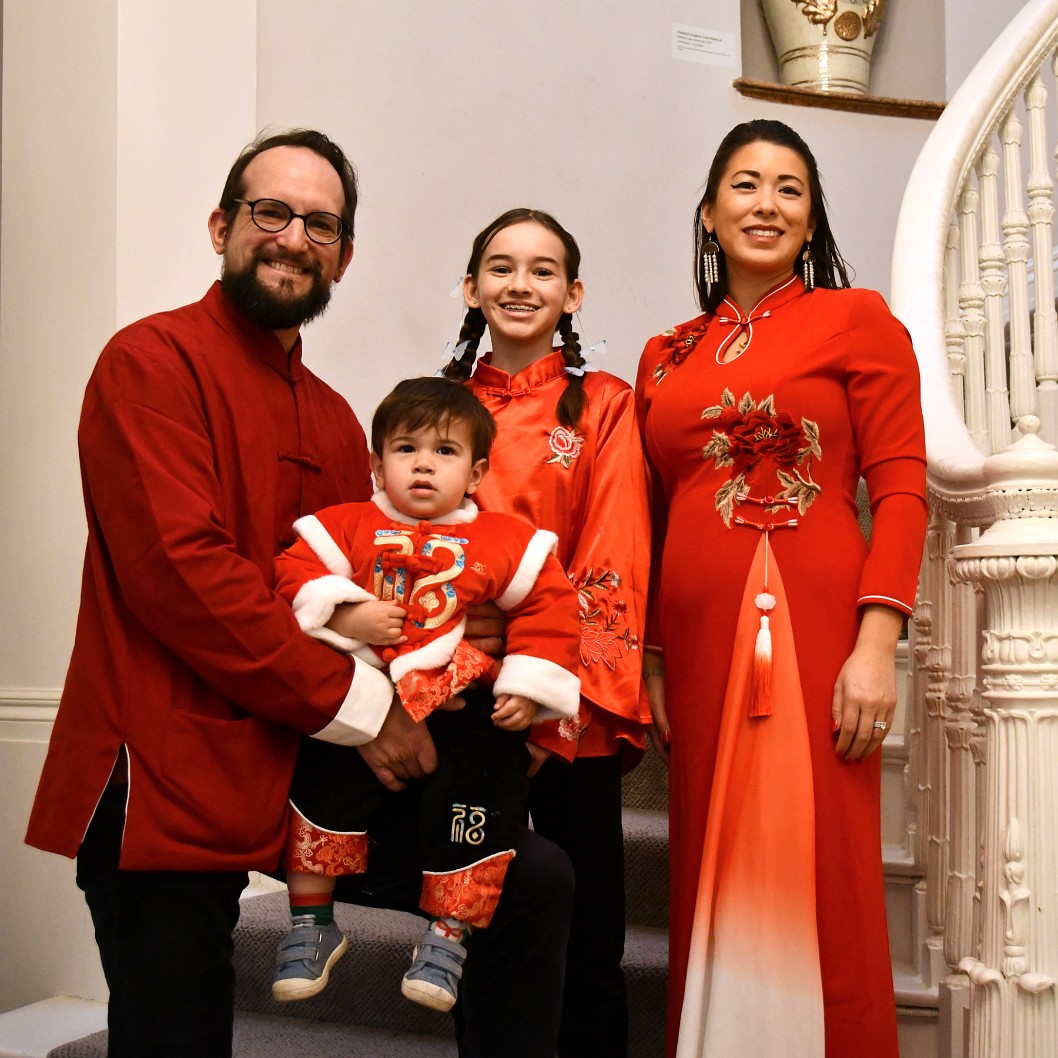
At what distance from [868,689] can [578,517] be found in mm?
523

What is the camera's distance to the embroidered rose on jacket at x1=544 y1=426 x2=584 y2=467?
6.20ft

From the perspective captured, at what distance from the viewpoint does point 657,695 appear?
1.92 meters

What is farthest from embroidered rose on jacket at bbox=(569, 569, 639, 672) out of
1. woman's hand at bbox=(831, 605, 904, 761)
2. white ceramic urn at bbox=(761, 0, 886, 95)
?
white ceramic urn at bbox=(761, 0, 886, 95)

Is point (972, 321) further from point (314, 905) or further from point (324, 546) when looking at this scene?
point (314, 905)

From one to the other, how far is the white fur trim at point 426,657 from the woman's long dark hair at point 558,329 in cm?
54

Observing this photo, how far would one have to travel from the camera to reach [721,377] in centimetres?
183

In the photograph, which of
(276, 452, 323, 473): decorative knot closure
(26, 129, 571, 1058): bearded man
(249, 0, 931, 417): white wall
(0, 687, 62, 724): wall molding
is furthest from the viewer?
(249, 0, 931, 417): white wall

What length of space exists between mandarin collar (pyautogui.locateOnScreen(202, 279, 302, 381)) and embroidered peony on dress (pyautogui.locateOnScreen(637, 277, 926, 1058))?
1.96 ft

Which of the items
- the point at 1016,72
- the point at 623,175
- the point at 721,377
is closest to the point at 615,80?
the point at 623,175

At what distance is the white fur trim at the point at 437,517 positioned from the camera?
5.24 feet

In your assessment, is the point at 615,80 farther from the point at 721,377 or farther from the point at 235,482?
the point at 235,482

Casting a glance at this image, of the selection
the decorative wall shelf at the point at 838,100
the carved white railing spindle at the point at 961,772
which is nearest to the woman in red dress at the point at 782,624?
the carved white railing spindle at the point at 961,772

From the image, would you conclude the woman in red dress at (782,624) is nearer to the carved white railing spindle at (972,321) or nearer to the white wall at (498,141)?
the carved white railing spindle at (972,321)

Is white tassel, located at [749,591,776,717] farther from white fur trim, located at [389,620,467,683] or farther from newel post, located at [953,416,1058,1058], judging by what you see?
white fur trim, located at [389,620,467,683]
